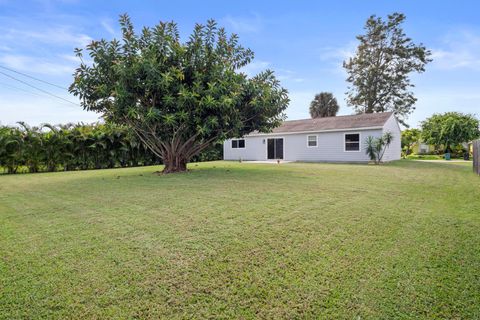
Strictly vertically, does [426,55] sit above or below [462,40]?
above

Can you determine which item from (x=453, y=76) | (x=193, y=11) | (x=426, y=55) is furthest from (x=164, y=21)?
(x=426, y=55)

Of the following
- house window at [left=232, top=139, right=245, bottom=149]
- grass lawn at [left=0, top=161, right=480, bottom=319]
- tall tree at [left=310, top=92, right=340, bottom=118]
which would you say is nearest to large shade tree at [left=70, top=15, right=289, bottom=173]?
grass lawn at [left=0, top=161, right=480, bottom=319]

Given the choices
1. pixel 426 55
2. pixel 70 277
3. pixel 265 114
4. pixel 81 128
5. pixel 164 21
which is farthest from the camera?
pixel 426 55

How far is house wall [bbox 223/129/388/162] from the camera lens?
17559 mm

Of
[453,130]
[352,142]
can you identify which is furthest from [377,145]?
[453,130]

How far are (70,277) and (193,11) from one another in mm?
12659

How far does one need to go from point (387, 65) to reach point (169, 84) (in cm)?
3053

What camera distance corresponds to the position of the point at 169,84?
29.6ft

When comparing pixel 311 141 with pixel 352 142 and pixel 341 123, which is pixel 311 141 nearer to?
pixel 341 123

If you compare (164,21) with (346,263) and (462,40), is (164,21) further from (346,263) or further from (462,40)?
(462,40)

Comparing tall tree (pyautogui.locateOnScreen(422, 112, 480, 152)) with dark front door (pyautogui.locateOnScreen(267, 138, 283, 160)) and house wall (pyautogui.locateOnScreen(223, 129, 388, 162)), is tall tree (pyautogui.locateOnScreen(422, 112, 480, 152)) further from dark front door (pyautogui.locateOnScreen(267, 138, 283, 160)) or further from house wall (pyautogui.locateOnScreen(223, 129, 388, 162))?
dark front door (pyautogui.locateOnScreen(267, 138, 283, 160))

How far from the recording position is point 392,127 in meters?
18.9

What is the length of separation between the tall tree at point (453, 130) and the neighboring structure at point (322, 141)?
8056mm

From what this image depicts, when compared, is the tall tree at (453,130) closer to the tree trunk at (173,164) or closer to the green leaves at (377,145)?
the green leaves at (377,145)
